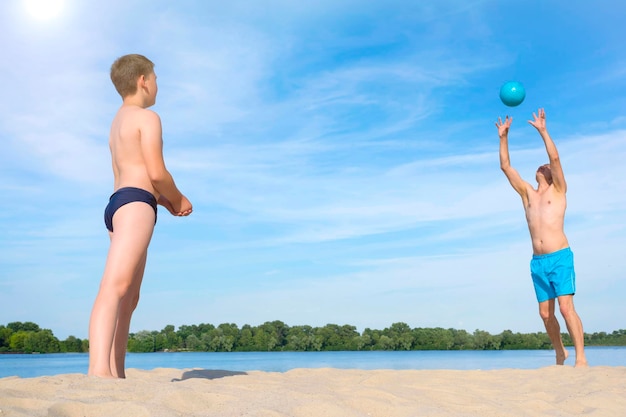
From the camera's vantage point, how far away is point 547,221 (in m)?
7.99

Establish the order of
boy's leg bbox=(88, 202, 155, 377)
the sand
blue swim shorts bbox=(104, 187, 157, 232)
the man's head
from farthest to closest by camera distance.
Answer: the man's head
blue swim shorts bbox=(104, 187, 157, 232)
boy's leg bbox=(88, 202, 155, 377)
the sand

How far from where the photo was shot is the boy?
3754 mm

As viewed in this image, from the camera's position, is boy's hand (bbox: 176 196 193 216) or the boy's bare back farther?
boy's hand (bbox: 176 196 193 216)

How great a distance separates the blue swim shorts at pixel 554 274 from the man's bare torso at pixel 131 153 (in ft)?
18.5

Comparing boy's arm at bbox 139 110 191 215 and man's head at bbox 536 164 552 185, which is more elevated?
man's head at bbox 536 164 552 185

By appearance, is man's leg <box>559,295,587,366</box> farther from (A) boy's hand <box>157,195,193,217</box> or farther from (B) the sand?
(A) boy's hand <box>157,195,193,217</box>

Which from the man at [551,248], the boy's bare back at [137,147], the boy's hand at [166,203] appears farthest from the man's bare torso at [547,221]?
the boy's bare back at [137,147]

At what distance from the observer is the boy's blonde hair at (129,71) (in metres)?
4.39

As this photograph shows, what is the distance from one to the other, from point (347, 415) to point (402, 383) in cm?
207

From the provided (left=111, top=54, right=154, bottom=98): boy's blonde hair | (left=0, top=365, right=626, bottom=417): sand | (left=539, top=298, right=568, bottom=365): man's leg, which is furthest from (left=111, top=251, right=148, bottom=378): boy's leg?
(left=539, top=298, right=568, bottom=365): man's leg

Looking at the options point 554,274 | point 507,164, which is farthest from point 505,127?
point 554,274

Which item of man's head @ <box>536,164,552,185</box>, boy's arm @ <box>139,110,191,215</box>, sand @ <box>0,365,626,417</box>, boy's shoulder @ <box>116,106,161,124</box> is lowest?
sand @ <box>0,365,626,417</box>

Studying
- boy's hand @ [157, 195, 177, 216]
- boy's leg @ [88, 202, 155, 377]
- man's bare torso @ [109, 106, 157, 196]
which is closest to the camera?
boy's leg @ [88, 202, 155, 377]

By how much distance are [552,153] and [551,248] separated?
1.25 meters
